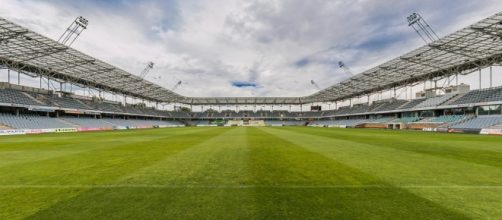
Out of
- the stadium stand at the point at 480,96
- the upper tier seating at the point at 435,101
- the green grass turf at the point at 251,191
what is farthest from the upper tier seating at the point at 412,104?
the green grass turf at the point at 251,191

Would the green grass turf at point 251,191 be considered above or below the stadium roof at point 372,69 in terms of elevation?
below

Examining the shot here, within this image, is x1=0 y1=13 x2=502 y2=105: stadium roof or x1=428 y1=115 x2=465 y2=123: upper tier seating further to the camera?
x1=428 y1=115 x2=465 y2=123: upper tier seating

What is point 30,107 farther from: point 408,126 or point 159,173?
point 408,126

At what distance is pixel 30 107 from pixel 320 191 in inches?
2086

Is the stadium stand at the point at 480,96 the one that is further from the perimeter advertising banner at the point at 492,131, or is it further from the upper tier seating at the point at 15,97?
the upper tier seating at the point at 15,97

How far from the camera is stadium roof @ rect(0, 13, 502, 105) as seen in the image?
2789cm

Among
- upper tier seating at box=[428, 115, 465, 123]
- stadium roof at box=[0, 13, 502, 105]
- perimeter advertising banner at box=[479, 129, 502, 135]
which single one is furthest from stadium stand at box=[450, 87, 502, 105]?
perimeter advertising banner at box=[479, 129, 502, 135]

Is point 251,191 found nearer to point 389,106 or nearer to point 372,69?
point 372,69

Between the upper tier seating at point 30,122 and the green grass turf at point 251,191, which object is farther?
Answer: the upper tier seating at point 30,122

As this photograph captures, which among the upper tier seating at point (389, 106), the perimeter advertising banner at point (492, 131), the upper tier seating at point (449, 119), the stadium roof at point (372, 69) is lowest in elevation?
the perimeter advertising banner at point (492, 131)

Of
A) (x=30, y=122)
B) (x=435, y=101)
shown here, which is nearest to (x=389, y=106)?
(x=435, y=101)

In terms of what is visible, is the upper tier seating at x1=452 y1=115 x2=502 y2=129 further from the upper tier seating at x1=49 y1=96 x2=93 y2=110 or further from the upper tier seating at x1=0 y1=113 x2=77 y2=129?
the upper tier seating at x1=49 y1=96 x2=93 y2=110

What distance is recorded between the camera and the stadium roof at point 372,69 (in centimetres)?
2789

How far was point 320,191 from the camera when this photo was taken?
554cm
